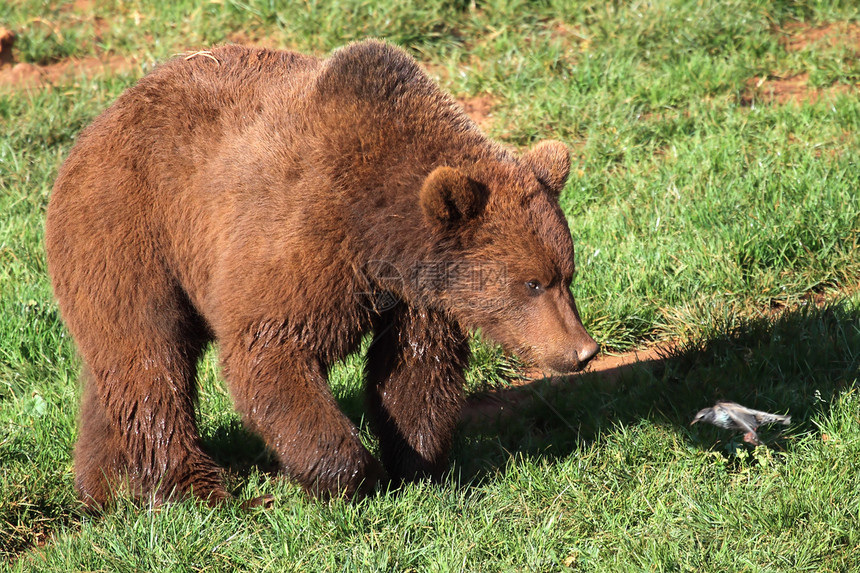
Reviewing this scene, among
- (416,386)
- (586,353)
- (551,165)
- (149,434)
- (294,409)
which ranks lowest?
(149,434)

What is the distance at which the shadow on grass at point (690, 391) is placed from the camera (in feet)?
16.9

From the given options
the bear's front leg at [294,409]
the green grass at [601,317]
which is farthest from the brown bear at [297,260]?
the green grass at [601,317]

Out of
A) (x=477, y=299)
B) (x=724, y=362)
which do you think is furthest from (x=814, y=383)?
(x=477, y=299)

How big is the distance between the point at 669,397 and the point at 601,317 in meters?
0.95

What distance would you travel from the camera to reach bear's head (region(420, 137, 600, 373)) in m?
4.33

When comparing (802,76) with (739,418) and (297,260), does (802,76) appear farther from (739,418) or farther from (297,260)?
(297,260)

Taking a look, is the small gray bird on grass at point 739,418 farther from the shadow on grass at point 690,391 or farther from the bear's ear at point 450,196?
the bear's ear at point 450,196

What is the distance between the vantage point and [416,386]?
15.6 ft

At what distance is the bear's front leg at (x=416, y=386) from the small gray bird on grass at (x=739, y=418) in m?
1.36

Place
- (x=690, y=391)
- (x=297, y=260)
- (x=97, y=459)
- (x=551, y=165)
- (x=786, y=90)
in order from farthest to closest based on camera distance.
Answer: (x=786, y=90), (x=690, y=391), (x=97, y=459), (x=551, y=165), (x=297, y=260)

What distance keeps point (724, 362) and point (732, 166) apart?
211 centimetres

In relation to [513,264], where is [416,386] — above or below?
below

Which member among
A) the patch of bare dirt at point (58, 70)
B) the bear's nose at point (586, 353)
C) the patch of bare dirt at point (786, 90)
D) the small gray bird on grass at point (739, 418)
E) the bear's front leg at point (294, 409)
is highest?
the patch of bare dirt at point (786, 90)

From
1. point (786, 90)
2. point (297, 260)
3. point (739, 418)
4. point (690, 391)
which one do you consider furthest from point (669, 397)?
point (786, 90)
